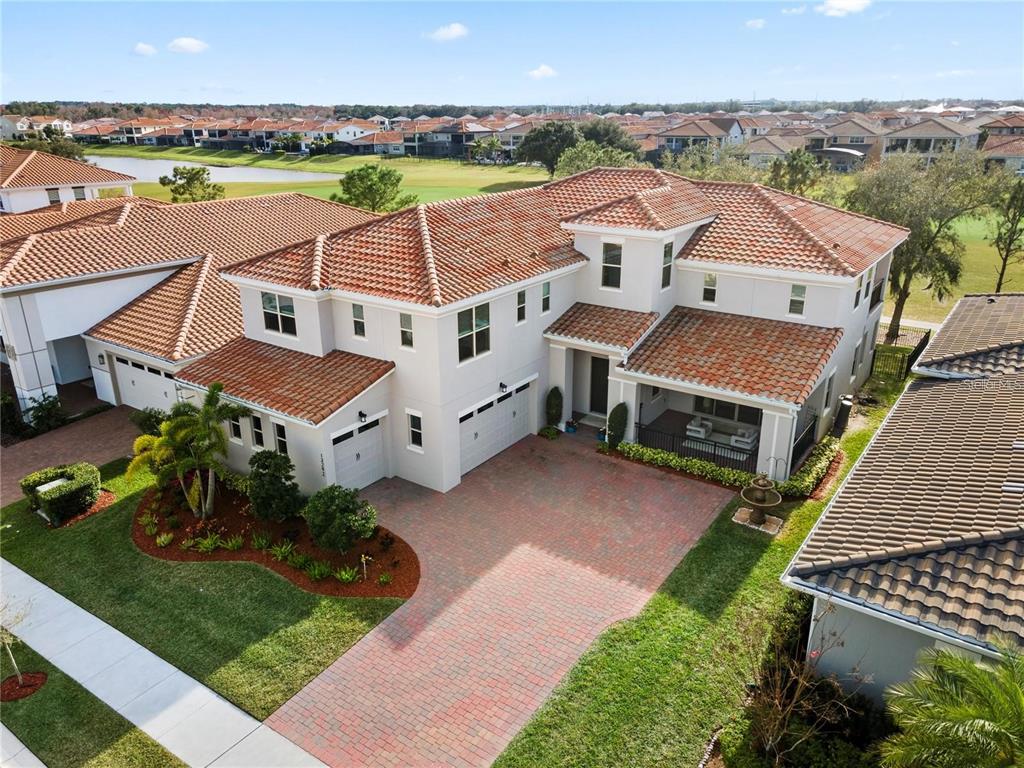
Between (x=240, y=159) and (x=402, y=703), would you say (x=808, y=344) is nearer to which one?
(x=402, y=703)

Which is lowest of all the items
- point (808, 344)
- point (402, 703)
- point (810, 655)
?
point (402, 703)

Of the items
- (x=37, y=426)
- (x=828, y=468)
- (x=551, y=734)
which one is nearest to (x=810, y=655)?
(x=551, y=734)

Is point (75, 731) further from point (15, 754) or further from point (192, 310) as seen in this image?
point (192, 310)

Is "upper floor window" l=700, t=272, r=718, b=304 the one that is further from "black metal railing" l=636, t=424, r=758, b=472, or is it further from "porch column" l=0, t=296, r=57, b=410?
"porch column" l=0, t=296, r=57, b=410

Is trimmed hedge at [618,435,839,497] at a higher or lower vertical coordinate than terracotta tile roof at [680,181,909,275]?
lower

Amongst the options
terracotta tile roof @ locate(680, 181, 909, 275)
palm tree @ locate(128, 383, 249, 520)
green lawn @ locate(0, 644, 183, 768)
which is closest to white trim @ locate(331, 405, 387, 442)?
palm tree @ locate(128, 383, 249, 520)

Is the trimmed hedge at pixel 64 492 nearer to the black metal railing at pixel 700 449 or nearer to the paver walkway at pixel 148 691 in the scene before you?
the paver walkway at pixel 148 691
